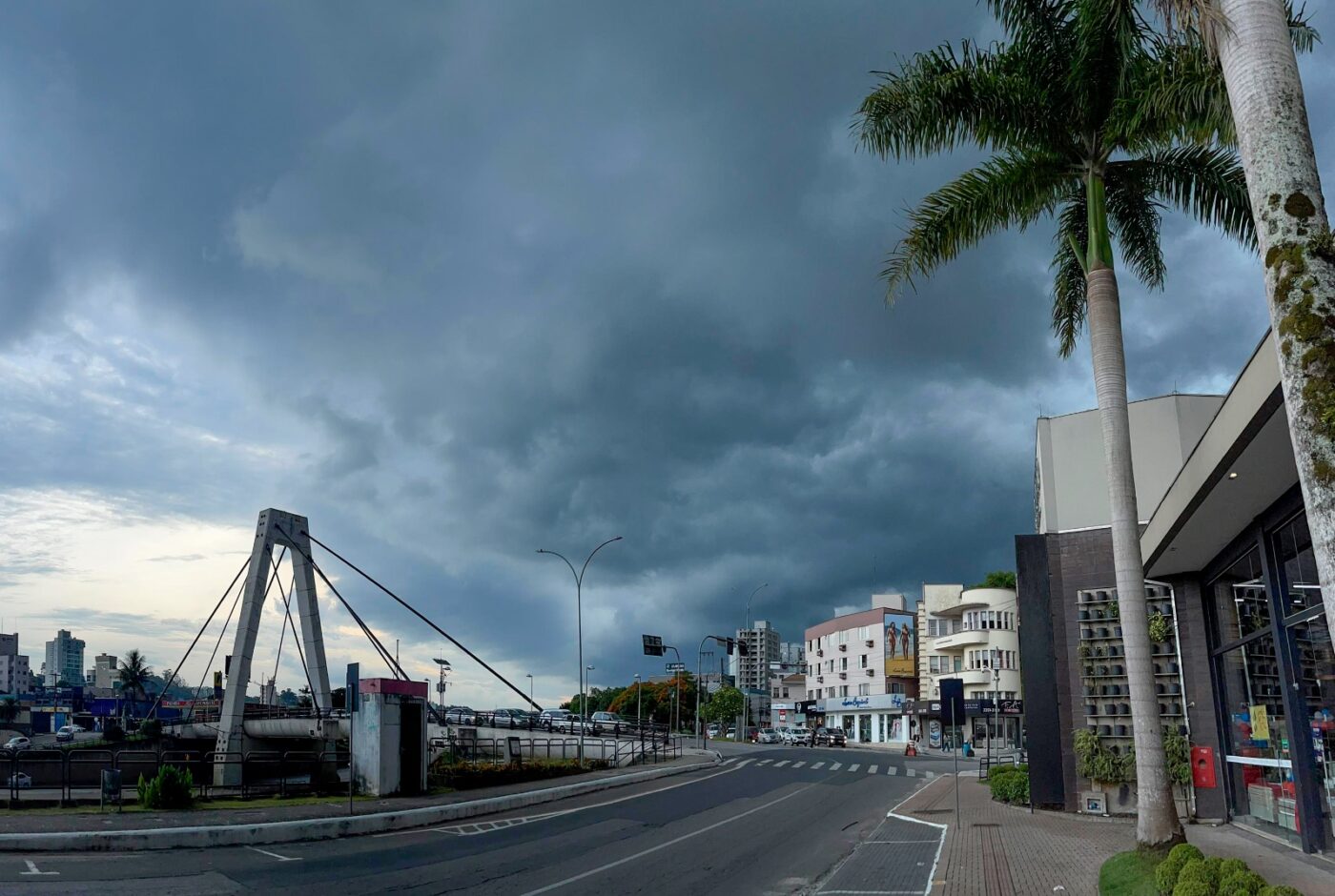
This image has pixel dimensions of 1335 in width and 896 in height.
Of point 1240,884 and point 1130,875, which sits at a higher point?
point 1240,884

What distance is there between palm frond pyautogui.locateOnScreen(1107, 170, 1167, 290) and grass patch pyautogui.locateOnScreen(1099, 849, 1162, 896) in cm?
1120

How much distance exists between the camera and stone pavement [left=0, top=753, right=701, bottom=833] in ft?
62.1

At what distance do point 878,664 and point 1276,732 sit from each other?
78932 millimetres

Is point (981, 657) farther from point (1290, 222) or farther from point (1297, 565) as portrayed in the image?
point (1290, 222)

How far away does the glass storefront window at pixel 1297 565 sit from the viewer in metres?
14.5

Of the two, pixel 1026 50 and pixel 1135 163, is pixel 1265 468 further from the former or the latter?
pixel 1026 50

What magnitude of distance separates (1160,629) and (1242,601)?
3197 millimetres

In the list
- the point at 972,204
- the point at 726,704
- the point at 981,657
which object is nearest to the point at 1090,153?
the point at 972,204

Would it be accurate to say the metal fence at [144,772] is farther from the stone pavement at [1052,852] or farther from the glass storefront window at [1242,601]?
the glass storefront window at [1242,601]

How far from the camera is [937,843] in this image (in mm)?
19438

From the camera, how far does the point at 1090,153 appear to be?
16422 mm

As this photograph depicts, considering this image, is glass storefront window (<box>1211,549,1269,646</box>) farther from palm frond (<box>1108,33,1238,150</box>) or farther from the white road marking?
the white road marking

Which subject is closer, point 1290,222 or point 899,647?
point 1290,222

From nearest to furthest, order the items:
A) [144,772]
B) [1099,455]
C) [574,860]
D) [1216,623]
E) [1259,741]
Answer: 1. [574,860]
2. [1259,741]
3. [1216,623]
4. [1099,455]
5. [144,772]
